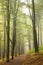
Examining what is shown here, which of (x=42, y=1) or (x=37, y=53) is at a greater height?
(x=42, y=1)

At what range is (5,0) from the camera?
1805 centimetres

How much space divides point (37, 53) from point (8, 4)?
616cm

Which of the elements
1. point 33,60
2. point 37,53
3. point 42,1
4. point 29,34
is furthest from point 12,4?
point 29,34

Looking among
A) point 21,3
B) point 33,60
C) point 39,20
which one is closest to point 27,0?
point 21,3

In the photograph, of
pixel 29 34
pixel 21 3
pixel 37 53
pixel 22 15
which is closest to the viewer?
pixel 37 53

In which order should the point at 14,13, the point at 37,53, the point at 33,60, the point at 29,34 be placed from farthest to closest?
the point at 29,34 < the point at 14,13 < the point at 37,53 < the point at 33,60

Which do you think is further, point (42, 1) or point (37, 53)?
point (42, 1)

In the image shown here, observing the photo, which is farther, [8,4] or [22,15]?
[22,15]

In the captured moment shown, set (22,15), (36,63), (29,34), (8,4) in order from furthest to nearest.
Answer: (29,34) → (22,15) → (8,4) → (36,63)

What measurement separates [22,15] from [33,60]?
10654 mm

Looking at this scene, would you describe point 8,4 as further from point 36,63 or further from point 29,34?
point 29,34

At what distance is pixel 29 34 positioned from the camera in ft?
97.9

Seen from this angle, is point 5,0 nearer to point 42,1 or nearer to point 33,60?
point 42,1

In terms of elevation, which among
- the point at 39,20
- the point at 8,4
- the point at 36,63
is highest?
the point at 8,4
